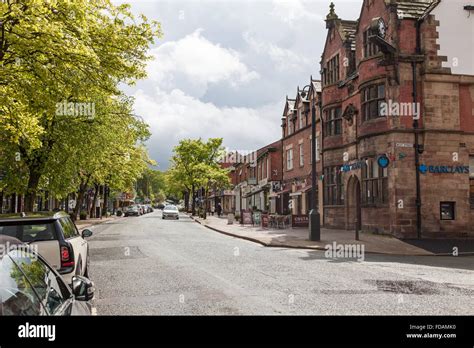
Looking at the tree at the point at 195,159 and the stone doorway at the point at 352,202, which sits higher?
the tree at the point at 195,159

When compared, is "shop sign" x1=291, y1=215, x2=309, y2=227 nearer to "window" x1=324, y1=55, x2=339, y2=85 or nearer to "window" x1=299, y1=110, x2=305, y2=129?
"window" x1=299, y1=110, x2=305, y2=129

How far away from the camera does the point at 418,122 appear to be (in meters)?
21.8

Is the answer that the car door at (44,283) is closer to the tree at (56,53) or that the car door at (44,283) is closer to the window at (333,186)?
the tree at (56,53)

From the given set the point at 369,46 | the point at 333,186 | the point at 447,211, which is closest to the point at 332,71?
the point at 369,46

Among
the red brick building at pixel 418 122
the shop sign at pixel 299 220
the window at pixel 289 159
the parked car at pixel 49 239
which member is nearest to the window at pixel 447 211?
the red brick building at pixel 418 122

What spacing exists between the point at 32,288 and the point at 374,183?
21962mm

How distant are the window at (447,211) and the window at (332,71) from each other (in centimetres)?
1131

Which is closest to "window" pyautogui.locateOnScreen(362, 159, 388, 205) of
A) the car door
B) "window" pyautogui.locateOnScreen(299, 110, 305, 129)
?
"window" pyautogui.locateOnScreen(299, 110, 305, 129)

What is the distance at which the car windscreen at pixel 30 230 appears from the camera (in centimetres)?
710

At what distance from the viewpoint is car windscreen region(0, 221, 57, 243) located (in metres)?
7.10

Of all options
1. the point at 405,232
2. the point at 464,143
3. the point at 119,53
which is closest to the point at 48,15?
the point at 119,53

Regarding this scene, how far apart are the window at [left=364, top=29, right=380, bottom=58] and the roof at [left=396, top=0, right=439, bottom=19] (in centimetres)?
171

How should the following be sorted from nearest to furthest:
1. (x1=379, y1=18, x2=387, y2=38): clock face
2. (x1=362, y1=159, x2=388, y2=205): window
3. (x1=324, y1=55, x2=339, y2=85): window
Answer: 1. (x1=362, y1=159, x2=388, y2=205): window
2. (x1=379, y1=18, x2=387, y2=38): clock face
3. (x1=324, y1=55, x2=339, y2=85): window

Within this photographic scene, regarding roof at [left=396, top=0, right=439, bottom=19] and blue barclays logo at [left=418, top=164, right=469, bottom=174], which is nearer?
blue barclays logo at [left=418, top=164, right=469, bottom=174]
